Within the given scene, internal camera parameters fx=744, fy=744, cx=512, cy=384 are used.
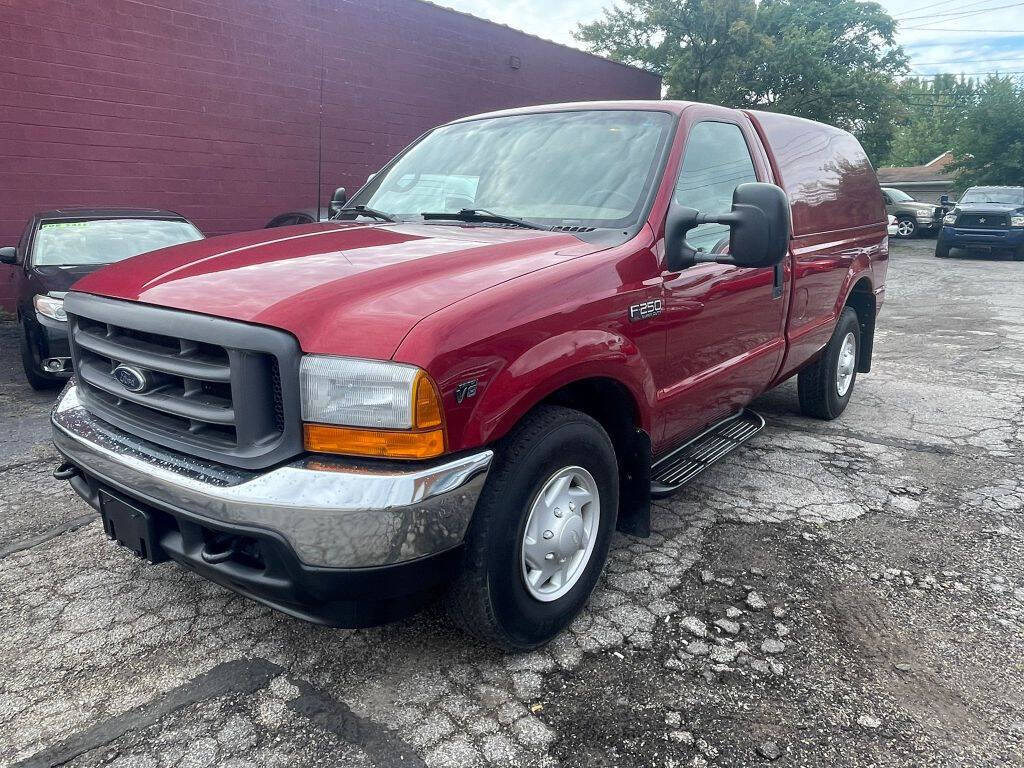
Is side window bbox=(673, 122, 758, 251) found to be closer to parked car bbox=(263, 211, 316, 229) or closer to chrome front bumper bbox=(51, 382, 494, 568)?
chrome front bumper bbox=(51, 382, 494, 568)

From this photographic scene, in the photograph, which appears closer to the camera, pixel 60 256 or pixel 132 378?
pixel 132 378

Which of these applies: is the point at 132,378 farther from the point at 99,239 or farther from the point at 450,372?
the point at 99,239

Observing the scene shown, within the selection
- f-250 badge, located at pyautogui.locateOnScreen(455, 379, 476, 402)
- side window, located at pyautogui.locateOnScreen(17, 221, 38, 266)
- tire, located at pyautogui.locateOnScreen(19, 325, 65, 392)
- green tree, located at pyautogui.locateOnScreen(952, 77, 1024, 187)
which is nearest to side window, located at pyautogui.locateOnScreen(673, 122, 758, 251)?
f-250 badge, located at pyautogui.locateOnScreen(455, 379, 476, 402)

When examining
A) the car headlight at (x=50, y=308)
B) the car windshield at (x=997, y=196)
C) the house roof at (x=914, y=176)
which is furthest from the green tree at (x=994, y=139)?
the car headlight at (x=50, y=308)

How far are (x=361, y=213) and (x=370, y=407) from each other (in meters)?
1.87

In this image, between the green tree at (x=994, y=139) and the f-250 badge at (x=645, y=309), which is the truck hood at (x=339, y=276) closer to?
the f-250 badge at (x=645, y=309)

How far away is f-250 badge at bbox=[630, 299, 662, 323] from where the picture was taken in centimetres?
270

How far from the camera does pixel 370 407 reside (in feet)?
6.44

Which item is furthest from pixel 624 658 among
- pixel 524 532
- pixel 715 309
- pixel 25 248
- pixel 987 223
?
pixel 987 223

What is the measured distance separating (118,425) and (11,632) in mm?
905

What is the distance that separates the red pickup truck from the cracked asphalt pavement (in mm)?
279

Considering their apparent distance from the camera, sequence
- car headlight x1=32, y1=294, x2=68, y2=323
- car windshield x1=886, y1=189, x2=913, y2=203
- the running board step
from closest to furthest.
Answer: the running board step
car headlight x1=32, y1=294, x2=68, y2=323
car windshield x1=886, y1=189, x2=913, y2=203

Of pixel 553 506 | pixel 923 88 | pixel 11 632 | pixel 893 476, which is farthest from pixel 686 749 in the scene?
pixel 923 88

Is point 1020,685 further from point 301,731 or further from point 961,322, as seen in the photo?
point 961,322
